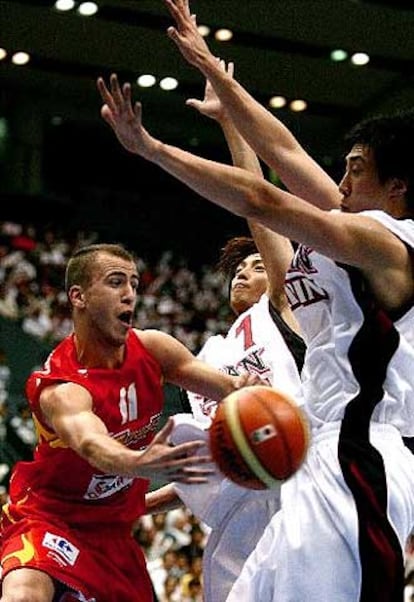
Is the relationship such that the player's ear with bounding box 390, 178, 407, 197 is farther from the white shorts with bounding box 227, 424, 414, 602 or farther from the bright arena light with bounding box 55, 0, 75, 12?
the bright arena light with bounding box 55, 0, 75, 12

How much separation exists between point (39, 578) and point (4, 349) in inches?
425

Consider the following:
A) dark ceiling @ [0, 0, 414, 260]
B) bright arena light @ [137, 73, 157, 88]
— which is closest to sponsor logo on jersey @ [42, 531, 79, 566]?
dark ceiling @ [0, 0, 414, 260]

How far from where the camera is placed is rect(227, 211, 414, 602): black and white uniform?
3473 millimetres

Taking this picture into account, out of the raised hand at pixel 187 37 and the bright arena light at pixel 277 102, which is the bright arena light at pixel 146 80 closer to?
the bright arena light at pixel 277 102

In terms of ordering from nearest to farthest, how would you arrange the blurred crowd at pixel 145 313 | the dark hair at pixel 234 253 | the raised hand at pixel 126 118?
the raised hand at pixel 126 118 → the dark hair at pixel 234 253 → the blurred crowd at pixel 145 313

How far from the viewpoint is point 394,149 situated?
12.3 ft

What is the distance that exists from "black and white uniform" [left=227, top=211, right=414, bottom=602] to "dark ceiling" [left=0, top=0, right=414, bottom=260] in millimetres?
16035

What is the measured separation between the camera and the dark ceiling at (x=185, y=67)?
65.0ft

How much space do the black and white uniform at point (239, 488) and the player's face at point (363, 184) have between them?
2.29 feet

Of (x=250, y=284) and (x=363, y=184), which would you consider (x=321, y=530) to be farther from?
(x=250, y=284)

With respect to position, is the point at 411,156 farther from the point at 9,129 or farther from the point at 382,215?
the point at 9,129

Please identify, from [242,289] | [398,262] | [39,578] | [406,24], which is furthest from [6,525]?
[406,24]

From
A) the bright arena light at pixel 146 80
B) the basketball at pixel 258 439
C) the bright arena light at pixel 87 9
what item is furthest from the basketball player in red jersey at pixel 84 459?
the bright arena light at pixel 146 80

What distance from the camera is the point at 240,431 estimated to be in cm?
332
